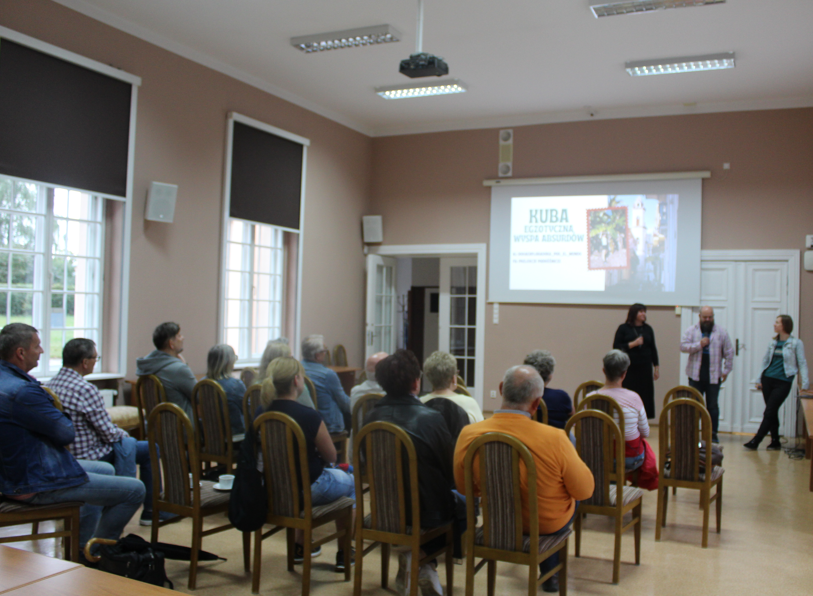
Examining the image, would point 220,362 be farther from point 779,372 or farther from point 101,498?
point 779,372

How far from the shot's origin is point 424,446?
272 cm

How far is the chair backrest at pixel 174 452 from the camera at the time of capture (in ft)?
9.72

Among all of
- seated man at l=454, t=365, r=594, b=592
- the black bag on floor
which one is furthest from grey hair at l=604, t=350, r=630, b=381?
the black bag on floor

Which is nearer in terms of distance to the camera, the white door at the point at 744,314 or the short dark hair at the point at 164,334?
the short dark hair at the point at 164,334

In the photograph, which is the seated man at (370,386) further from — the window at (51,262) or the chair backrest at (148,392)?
the window at (51,262)

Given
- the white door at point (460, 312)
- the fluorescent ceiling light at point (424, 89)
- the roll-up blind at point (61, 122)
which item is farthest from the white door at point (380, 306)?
the roll-up blind at point (61, 122)

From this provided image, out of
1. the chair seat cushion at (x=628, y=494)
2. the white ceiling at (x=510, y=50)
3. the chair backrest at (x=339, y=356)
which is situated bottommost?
the chair seat cushion at (x=628, y=494)

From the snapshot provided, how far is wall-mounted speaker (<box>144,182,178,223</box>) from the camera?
5812 millimetres

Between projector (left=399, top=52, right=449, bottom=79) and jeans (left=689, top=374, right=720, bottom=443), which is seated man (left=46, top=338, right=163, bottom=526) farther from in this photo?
jeans (left=689, top=374, right=720, bottom=443)

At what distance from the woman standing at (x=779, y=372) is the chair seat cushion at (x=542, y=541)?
477 centimetres

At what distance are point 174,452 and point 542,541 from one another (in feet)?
5.42

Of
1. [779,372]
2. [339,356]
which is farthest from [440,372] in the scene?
[339,356]

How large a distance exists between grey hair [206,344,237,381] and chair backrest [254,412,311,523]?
1.49 metres

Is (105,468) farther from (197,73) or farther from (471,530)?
(197,73)
